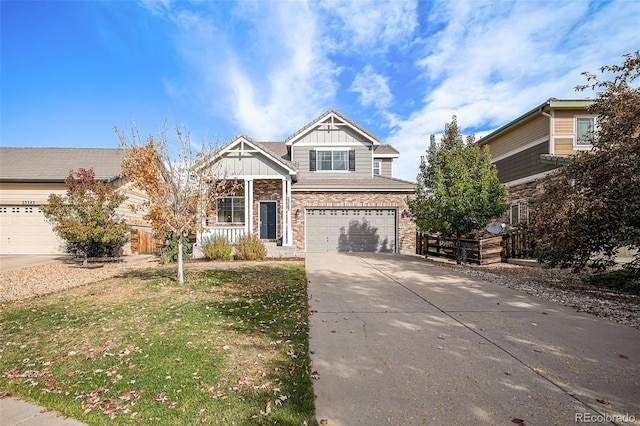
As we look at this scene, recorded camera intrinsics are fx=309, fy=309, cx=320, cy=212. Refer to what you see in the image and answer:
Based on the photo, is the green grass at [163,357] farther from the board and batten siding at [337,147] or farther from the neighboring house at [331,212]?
the board and batten siding at [337,147]

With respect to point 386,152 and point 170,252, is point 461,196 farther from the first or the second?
point 170,252

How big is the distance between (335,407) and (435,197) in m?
10.8

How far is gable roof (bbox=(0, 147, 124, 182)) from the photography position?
51.5 ft

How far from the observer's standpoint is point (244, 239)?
13117 millimetres

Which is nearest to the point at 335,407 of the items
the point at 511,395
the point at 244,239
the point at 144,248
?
the point at 511,395

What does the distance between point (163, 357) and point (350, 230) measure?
13.0 metres

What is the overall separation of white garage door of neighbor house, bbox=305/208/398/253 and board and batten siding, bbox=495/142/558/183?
6.70 meters

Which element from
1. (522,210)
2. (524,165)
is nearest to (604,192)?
(522,210)

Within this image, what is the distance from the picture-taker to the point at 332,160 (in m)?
17.6

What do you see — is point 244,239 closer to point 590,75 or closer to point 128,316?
point 128,316

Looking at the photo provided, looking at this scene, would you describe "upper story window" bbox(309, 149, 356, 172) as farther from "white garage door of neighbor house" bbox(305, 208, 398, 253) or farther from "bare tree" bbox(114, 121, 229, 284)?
"bare tree" bbox(114, 121, 229, 284)

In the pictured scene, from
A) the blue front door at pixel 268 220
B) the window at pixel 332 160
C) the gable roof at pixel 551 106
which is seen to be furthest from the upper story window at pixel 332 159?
the gable roof at pixel 551 106

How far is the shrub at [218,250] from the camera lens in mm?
12758

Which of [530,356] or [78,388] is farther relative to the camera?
[530,356]
